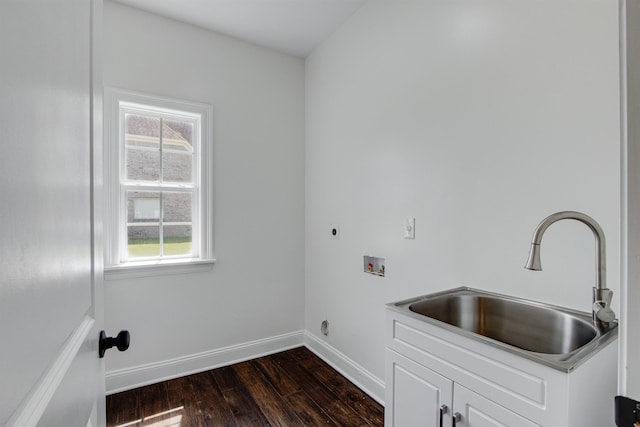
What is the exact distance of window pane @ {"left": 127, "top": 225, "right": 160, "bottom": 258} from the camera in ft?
8.02

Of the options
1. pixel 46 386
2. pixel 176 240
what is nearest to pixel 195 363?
pixel 176 240

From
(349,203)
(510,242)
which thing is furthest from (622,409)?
(349,203)

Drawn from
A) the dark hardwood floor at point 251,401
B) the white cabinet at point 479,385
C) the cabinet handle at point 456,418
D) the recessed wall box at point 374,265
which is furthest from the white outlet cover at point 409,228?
the dark hardwood floor at point 251,401

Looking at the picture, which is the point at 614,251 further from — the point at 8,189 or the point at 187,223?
the point at 187,223

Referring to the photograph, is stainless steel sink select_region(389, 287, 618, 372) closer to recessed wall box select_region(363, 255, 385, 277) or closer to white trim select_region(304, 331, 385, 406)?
recessed wall box select_region(363, 255, 385, 277)

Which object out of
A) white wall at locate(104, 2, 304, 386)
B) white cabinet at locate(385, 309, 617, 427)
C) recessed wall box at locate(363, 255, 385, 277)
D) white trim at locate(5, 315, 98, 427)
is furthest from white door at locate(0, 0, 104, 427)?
white wall at locate(104, 2, 304, 386)

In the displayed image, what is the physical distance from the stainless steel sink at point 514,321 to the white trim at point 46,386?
1108 millimetres

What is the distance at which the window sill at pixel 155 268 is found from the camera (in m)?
2.29

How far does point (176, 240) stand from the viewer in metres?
2.62

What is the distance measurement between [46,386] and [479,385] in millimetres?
1157

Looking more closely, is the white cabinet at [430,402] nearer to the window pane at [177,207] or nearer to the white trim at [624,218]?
the white trim at [624,218]

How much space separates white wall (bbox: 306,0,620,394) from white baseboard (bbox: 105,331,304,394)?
1.78ft

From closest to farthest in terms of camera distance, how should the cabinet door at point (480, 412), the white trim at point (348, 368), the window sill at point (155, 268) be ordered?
1. the cabinet door at point (480, 412)
2. the white trim at point (348, 368)
3. the window sill at point (155, 268)

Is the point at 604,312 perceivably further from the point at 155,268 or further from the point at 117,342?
the point at 155,268
